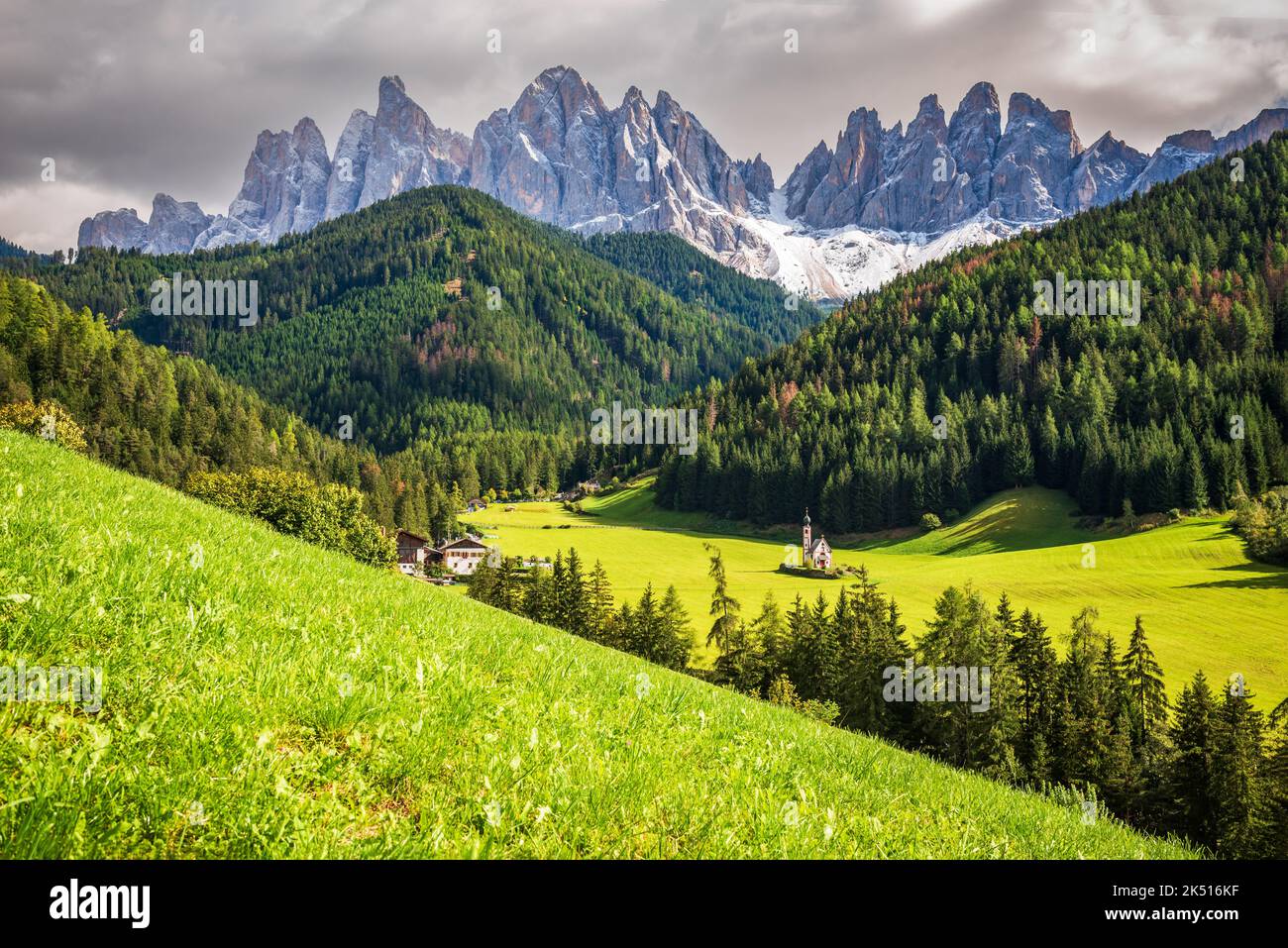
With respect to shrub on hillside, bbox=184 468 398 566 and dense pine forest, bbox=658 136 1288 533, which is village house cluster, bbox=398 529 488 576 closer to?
shrub on hillside, bbox=184 468 398 566

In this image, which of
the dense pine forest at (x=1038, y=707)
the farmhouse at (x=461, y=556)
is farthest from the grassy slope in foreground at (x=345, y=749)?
the farmhouse at (x=461, y=556)

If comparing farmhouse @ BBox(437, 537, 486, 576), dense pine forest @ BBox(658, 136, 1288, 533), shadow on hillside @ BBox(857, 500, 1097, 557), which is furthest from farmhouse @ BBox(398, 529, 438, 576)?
shadow on hillside @ BBox(857, 500, 1097, 557)

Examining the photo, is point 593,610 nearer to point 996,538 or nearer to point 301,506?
point 301,506

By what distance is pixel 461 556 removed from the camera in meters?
124

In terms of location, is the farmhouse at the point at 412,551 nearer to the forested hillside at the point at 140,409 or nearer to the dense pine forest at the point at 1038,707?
the forested hillside at the point at 140,409

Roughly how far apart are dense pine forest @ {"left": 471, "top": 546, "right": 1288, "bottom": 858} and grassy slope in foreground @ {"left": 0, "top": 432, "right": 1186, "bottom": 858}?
29.9m

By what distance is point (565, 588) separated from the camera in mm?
68000

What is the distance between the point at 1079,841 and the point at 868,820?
13.8 ft

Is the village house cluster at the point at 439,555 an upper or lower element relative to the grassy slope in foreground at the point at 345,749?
lower

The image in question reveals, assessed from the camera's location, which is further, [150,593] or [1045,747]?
[1045,747]

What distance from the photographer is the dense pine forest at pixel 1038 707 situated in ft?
106

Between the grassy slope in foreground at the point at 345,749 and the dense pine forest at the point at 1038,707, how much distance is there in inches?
1179
